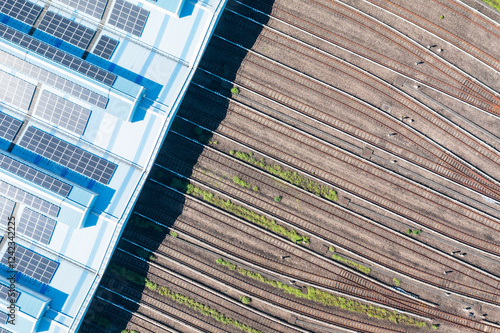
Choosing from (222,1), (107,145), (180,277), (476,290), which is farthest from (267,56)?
(476,290)

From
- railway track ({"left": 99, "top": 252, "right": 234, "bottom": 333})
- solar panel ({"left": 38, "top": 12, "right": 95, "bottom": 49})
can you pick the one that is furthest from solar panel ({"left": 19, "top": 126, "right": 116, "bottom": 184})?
railway track ({"left": 99, "top": 252, "right": 234, "bottom": 333})

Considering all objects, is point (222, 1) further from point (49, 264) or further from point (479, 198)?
point (479, 198)

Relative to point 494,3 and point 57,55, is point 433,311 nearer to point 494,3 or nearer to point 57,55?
point 494,3

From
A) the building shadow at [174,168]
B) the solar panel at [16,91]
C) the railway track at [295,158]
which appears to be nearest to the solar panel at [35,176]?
the solar panel at [16,91]

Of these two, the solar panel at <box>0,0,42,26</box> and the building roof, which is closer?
the building roof

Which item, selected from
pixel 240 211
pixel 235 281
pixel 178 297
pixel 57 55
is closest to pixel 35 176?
pixel 57 55

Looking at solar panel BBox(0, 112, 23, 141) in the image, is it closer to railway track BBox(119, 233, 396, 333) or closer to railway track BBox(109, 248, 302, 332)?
railway track BBox(119, 233, 396, 333)

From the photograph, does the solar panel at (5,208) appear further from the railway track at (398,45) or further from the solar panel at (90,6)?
the railway track at (398,45)
